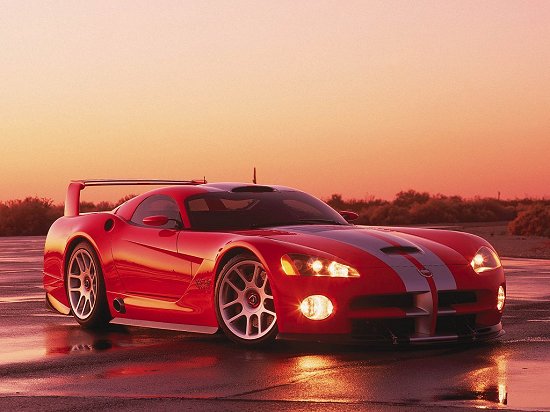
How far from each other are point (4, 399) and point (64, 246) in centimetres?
491

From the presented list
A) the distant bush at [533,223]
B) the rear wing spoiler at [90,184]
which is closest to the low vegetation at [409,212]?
the distant bush at [533,223]

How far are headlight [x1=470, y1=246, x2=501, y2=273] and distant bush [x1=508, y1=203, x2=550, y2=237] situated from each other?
3615 cm

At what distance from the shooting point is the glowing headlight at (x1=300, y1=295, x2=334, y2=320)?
378 inches

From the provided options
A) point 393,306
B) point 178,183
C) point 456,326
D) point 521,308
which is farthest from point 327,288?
point 521,308

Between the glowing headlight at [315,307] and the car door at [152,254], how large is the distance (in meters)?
1.38

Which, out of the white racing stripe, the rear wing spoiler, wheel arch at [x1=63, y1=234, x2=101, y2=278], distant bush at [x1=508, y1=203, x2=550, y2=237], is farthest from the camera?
distant bush at [x1=508, y1=203, x2=550, y2=237]

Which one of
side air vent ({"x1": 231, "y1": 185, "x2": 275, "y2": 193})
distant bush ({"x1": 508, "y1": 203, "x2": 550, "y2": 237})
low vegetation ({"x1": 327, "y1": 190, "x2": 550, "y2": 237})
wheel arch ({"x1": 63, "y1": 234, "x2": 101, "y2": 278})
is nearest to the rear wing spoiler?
wheel arch ({"x1": 63, "y1": 234, "x2": 101, "y2": 278})

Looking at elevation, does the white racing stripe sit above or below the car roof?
below

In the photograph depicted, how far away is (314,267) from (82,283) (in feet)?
10.9

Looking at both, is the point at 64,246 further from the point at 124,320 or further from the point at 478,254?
the point at 478,254

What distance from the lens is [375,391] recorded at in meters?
7.71

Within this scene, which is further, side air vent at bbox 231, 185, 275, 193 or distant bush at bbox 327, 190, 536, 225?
distant bush at bbox 327, 190, 536, 225

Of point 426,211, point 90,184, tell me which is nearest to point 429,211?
point 426,211

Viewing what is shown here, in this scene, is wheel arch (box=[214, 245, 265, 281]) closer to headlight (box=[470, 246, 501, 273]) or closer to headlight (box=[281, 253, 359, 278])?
headlight (box=[281, 253, 359, 278])
